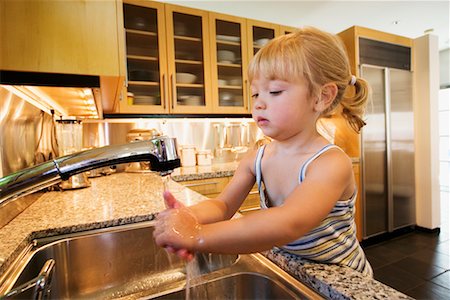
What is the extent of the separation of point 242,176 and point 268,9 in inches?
93.9

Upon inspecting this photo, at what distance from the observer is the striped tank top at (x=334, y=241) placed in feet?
1.71

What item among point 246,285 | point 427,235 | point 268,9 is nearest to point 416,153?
point 427,235

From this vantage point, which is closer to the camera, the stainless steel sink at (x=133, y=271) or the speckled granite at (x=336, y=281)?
the speckled granite at (x=336, y=281)

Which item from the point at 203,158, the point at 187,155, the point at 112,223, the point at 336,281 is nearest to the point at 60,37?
the point at 112,223

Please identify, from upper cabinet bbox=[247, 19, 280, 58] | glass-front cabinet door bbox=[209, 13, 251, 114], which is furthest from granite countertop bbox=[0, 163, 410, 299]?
upper cabinet bbox=[247, 19, 280, 58]

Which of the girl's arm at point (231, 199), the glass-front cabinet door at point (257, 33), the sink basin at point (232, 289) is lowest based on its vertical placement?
the sink basin at point (232, 289)

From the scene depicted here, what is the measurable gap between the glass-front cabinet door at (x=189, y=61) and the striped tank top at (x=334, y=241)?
199 cm

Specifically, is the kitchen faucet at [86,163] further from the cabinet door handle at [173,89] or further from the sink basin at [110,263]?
the cabinet door handle at [173,89]

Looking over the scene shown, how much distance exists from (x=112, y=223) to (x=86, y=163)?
0.45 meters

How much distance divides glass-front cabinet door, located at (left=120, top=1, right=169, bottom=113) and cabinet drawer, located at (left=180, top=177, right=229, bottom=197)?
736 millimetres

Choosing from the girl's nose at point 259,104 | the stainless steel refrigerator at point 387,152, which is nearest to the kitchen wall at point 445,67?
the stainless steel refrigerator at point 387,152

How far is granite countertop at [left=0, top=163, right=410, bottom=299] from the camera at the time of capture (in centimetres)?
39

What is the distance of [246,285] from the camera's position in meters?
0.53

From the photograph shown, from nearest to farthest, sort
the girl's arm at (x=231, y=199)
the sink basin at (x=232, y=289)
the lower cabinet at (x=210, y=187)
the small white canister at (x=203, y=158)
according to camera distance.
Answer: the sink basin at (x=232, y=289)
the girl's arm at (x=231, y=199)
the lower cabinet at (x=210, y=187)
the small white canister at (x=203, y=158)
